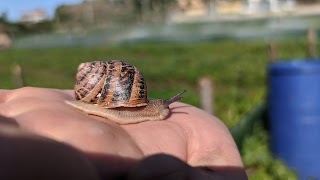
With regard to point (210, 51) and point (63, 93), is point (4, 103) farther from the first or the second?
point (210, 51)

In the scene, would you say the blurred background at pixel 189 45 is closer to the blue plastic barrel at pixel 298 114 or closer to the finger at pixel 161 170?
the blue plastic barrel at pixel 298 114

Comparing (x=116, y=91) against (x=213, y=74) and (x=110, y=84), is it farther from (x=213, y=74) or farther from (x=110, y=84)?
(x=213, y=74)

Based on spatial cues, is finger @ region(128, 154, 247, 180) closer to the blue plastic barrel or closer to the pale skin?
the pale skin

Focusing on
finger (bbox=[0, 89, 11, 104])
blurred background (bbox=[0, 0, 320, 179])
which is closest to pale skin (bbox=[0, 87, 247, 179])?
finger (bbox=[0, 89, 11, 104])

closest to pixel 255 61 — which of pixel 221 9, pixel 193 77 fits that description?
pixel 193 77

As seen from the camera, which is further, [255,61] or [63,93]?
[255,61]
